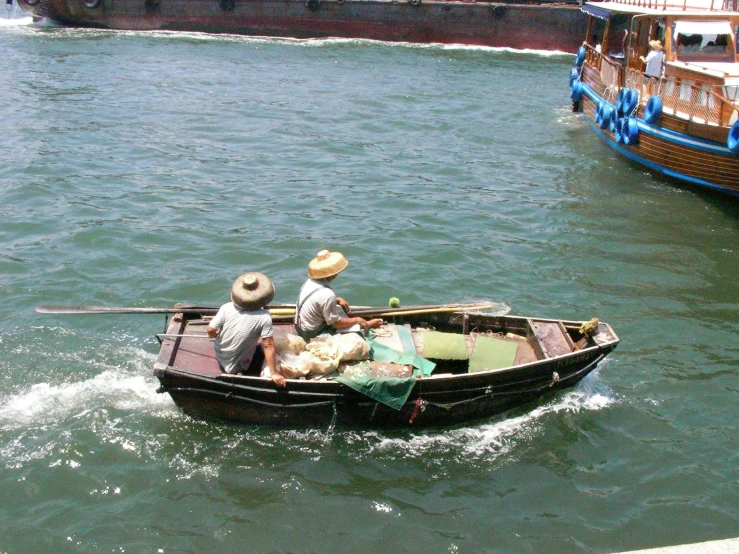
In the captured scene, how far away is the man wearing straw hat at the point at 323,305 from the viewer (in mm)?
8578

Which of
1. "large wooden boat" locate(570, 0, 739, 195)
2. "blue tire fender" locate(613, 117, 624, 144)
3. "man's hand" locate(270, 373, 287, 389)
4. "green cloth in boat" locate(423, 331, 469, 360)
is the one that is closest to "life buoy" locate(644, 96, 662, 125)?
"large wooden boat" locate(570, 0, 739, 195)

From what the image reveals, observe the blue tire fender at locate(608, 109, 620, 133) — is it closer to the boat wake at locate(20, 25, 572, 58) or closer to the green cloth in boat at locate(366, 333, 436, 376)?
the green cloth in boat at locate(366, 333, 436, 376)

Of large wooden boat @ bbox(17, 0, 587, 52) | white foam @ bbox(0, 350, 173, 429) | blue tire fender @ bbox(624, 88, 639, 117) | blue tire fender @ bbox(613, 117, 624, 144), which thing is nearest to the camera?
white foam @ bbox(0, 350, 173, 429)

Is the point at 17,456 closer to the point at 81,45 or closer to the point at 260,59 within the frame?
the point at 260,59

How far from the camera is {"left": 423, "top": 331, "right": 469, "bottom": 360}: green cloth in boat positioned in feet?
29.5

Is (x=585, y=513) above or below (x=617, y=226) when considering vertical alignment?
below

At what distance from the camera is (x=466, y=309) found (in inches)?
395

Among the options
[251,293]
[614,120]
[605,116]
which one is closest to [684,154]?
[614,120]

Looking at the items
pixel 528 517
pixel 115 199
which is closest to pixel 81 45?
pixel 115 199

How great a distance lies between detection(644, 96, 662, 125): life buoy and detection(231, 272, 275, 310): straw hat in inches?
474

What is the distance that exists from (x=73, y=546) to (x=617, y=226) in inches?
464

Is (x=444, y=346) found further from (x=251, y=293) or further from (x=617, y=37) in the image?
(x=617, y=37)

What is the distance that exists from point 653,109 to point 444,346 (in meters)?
10.6

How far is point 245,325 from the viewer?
8.10m
